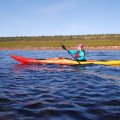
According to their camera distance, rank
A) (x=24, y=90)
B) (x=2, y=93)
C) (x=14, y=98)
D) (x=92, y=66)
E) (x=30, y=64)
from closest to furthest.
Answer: (x=14, y=98) < (x=2, y=93) < (x=24, y=90) < (x=92, y=66) < (x=30, y=64)

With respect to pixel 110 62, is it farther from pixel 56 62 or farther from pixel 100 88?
pixel 100 88

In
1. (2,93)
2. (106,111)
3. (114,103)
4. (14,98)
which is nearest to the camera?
(106,111)

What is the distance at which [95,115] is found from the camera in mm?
6207

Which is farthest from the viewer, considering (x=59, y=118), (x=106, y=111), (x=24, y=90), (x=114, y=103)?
(x=24, y=90)

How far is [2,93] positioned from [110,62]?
10853mm

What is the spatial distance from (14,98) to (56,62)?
10.5 meters

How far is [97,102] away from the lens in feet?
24.2

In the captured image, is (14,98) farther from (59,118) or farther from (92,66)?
(92,66)

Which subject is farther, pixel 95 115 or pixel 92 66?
pixel 92 66

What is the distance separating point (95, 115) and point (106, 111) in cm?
44

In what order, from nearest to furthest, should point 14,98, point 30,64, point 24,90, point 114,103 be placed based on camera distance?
1. point 114,103
2. point 14,98
3. point 24,90
4. point 30,64

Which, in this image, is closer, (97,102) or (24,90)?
(97,102)

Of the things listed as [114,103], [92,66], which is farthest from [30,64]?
[114,103]

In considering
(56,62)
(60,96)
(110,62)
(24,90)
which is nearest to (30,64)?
(56,62)
